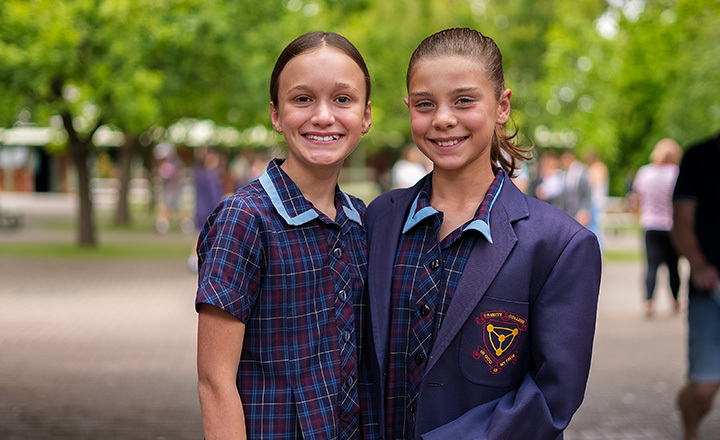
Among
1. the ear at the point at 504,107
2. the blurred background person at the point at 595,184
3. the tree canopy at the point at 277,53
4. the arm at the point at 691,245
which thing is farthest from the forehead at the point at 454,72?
the blurred background person at the point at 595,184

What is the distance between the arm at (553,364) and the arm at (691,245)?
2530 mm

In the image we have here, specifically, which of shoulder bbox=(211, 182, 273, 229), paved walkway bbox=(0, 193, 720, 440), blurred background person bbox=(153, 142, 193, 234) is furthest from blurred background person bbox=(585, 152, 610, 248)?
shoulder bbox=(211, 182, 273, 229)

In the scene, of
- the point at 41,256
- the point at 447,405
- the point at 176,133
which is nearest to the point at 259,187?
the point at 447,405

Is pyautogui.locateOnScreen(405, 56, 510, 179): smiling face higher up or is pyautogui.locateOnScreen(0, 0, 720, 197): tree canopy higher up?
pyautogui.locateOnScreen(0, 0, 720, 197): tree canopy

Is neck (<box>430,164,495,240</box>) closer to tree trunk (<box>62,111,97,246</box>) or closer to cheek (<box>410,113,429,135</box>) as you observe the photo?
cheek (<box>410,113,429,135</box>)

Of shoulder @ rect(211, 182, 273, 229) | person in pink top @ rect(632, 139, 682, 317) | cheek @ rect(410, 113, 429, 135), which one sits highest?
cheek @ rect(410, 113, 429, 135)

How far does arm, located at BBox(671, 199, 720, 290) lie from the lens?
428cm

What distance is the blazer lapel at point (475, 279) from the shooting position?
79.5 inches

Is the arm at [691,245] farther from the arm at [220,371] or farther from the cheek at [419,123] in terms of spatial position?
the arm at [220,371]

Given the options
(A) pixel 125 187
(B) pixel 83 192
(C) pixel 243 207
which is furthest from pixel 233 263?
(A) pixel 125 187

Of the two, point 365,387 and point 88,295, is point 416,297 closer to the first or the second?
point 365,387

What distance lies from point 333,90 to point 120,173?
2217cm

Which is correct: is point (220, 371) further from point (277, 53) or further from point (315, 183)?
point (277, 53)

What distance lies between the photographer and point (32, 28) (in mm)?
13383
